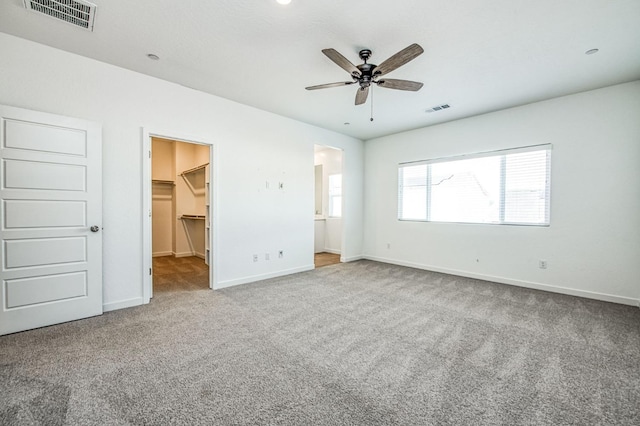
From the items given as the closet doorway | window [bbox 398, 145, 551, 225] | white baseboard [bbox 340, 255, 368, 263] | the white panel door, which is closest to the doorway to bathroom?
white baseboard [bbox 340, 255, 368, 263]

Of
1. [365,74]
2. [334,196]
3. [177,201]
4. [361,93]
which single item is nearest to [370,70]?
[365,74]

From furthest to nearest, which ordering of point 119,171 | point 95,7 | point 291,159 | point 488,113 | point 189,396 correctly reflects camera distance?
point 291,159, point 488,113, point 119,171, point 95,7, point 189,396

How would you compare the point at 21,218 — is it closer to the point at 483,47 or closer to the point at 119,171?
the point at 119,171

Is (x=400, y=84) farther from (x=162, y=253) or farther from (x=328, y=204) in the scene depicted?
(x=162, y=253)

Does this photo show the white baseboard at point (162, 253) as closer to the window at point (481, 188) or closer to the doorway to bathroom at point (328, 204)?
the doorway to bathroom at point (328, 204)

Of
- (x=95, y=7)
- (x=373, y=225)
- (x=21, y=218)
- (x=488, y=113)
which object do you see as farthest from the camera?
(x=373, y=225)

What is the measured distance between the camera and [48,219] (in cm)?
279

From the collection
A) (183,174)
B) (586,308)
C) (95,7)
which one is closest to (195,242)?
(183,174)

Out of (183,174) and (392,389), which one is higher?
(183,174)

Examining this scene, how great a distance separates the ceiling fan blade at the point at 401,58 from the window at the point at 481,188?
307 cm

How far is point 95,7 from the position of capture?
2.29 meters

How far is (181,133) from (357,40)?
2588 millimetres

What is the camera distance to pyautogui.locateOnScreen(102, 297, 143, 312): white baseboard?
3195 mm

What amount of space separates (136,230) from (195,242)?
11.6 ft
